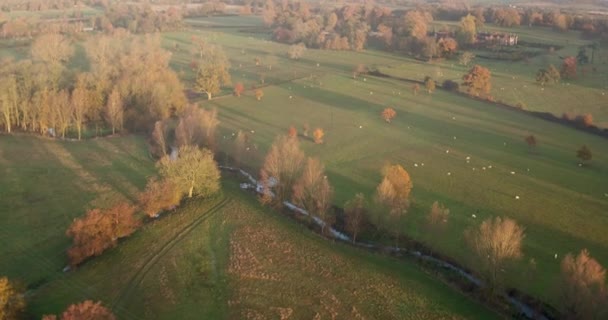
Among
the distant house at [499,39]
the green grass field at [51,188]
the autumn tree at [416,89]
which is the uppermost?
the distant house at [499,39]

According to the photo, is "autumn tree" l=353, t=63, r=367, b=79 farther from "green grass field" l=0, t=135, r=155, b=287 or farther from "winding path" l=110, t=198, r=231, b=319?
"winding path" l=110, t=198, r=231, b=319

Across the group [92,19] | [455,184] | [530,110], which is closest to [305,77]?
[530,110]

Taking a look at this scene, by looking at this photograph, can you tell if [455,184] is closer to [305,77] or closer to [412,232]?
[412,232]

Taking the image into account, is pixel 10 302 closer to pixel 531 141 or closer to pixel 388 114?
pixel 388 114

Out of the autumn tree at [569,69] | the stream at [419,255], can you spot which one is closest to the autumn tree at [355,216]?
the stream at [419,255]

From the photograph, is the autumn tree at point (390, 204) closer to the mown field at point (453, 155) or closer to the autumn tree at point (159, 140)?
the mown field at point (453, 155)

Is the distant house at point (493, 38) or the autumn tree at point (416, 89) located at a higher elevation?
the distant house at point (493, 38)

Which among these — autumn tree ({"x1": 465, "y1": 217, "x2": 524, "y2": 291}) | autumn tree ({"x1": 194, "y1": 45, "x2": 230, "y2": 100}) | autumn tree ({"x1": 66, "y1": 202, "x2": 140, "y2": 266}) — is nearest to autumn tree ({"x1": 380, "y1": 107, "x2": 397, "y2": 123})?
autumn tree ({"x1": 194, "y1": 45, "x2": 230, "y2": 100})
